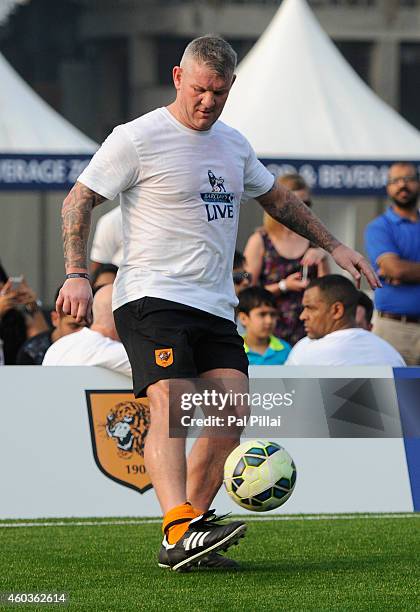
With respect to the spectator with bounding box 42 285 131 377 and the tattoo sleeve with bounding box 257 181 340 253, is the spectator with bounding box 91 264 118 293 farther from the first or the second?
the tattoo sleeve with bounding box 257 181 340 253

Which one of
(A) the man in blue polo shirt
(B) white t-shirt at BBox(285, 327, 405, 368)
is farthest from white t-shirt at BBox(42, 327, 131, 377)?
(A) the man in blue polo shirt

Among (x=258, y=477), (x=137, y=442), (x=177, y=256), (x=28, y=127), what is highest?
(x=28, y=127)

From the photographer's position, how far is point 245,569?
5.79m

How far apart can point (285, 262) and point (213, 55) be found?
4.46 meters

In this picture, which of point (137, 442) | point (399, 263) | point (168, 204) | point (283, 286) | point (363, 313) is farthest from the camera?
point (399, 263)

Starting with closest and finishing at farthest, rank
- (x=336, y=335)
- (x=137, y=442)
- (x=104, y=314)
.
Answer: (x=137, y=442), (x=104, y=314), (x=336, y=335)

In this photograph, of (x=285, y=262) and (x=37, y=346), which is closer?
(x=37, y=346)

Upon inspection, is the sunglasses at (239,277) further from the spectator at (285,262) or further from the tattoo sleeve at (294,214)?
the tattoo sleeve at (294,214)

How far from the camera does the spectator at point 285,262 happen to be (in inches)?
393

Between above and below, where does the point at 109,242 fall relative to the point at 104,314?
above

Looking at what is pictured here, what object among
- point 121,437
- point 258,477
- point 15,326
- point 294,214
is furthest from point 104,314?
point 258,477

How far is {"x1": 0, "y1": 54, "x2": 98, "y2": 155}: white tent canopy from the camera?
15.7m

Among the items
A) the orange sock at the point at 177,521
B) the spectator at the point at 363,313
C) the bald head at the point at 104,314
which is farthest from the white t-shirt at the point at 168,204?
the spectator at the point at 363,313

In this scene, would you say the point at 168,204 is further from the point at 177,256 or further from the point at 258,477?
the point at 258,477
